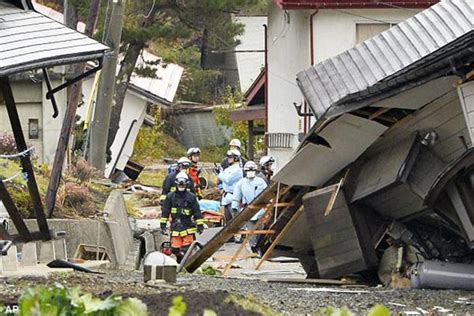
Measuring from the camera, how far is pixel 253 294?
12625 mm

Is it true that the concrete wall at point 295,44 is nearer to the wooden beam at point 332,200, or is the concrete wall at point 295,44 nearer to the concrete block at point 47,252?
the concrete block at point 47,252

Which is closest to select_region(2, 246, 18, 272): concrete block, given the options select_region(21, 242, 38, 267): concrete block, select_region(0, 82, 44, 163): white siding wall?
select_region(21, 242, 38, 267): concrete block

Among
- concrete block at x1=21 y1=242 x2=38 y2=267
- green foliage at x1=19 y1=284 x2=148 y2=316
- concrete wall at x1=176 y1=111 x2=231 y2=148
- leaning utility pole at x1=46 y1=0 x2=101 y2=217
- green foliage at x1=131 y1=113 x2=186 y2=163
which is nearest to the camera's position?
green foliage at x1=19 y1=284 x2=148 y2=316

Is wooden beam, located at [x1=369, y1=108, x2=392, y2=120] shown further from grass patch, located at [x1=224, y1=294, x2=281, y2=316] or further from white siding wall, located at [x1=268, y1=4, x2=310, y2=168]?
white siding wall, located at [x1=268, y1=4, x2=310, y2=168]

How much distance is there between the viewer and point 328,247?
1578cm

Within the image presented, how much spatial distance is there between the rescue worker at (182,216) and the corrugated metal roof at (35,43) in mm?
4866

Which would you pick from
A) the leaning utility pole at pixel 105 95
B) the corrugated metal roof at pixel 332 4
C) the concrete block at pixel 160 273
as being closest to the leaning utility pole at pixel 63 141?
the concrete block at pixel 160 273

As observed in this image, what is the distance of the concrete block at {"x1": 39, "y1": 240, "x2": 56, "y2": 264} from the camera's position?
53.1ft

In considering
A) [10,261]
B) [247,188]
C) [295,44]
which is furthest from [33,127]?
[10,261]

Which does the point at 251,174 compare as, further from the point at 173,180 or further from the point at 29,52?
the point at 29,52

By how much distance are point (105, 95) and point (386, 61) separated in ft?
50.1

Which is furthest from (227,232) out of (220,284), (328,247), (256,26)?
(256,26)

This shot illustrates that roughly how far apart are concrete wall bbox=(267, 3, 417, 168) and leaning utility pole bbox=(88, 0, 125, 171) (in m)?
3.76

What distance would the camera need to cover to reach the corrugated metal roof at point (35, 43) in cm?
1350
